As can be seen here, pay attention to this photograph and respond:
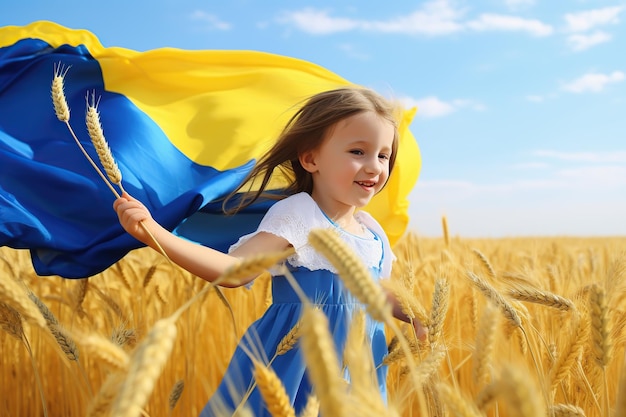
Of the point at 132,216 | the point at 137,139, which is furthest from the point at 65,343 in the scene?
the point at 137,139

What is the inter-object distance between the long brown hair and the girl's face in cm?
3

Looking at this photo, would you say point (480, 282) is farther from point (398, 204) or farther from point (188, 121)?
point (188, 121)

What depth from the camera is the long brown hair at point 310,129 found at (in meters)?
1.45

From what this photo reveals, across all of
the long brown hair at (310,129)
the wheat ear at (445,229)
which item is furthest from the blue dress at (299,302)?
the wheat ear at (445,229)

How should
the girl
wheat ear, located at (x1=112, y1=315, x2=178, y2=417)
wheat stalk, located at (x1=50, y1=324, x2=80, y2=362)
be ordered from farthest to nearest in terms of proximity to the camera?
1. the girl
2. wheat stalk, located at (x1=50, y1=324, x2=80, y2=362)
3. wheat ear, located at (x1=112, y1=315, x2=178, y2=417)

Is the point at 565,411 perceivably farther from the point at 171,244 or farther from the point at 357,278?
the point at 171,244

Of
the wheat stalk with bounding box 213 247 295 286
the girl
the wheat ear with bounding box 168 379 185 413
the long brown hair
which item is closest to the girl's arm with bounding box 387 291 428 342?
the girl

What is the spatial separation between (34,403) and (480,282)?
1510mm

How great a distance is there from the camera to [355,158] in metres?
1.39

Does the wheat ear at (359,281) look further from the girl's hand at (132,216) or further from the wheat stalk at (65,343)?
the girl's hand at (132,216)

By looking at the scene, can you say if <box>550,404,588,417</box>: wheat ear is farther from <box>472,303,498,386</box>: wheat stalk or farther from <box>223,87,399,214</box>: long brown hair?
<box>223,87,399,214</box>: long brown hair

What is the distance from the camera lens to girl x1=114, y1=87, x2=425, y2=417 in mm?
1302

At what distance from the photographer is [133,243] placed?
1519 millimetres

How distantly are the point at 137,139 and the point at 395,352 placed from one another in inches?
45.0
